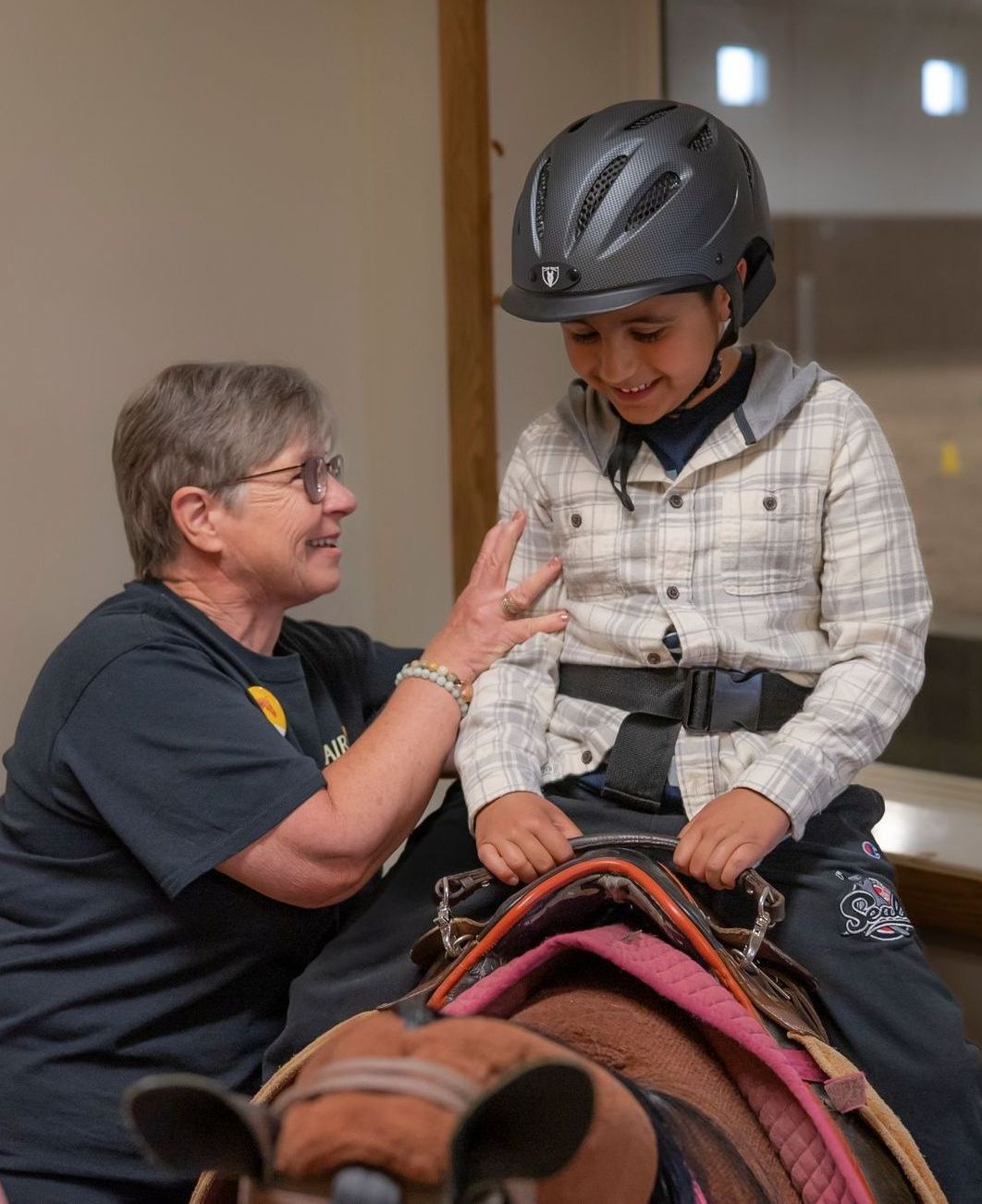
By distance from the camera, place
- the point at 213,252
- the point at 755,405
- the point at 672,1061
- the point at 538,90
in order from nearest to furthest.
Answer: the point at 672,1061, the point at 755,405, the point at 213,252, the point at 538,90

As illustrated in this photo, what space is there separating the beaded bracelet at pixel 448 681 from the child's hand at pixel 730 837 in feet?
1.41

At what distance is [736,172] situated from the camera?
5.32ft

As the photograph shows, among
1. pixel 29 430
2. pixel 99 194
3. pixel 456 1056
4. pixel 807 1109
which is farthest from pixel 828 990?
pixel 99 194

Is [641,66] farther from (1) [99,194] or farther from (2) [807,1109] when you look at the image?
(2) [807,1109]

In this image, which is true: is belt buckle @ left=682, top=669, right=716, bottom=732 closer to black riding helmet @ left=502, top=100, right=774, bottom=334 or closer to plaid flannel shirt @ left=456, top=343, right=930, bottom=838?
plaid flannel shirt @ left=456, top=343, right=930, bottom=838

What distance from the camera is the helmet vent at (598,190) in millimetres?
1560

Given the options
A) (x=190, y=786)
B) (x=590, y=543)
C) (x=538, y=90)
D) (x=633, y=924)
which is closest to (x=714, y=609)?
(x=590, y=543)

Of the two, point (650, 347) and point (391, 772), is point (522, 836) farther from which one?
point (650, 347)

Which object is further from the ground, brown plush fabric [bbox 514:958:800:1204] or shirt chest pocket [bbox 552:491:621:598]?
shirt chest pocket [bbox 552:491:621:598]

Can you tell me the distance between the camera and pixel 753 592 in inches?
65.1

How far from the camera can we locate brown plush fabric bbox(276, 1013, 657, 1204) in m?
0.76

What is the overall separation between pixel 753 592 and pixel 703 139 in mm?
527

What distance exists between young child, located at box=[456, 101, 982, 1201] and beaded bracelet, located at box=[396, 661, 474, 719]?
0.06 metres

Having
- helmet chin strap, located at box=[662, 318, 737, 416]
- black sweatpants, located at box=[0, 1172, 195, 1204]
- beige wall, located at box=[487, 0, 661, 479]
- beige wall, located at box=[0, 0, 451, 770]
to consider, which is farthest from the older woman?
beige wall, located at box=[487, 0, 661, 479]
